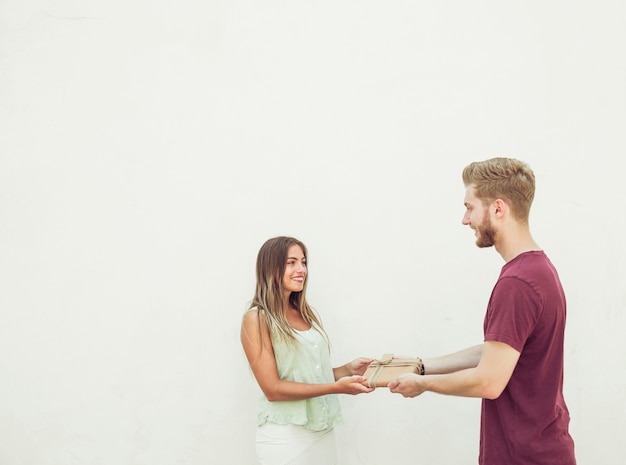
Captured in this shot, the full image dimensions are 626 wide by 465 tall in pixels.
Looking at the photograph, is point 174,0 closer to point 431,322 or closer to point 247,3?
point 247,3

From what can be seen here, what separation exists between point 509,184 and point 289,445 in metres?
1.31

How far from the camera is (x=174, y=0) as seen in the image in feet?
10.4

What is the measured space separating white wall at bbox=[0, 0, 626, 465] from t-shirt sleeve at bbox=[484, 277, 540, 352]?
1.02 m

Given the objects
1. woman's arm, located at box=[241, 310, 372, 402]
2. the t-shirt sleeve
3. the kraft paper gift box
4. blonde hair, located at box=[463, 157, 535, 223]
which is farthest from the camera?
woman's arm, located at box=[241, 310, 372, 402]

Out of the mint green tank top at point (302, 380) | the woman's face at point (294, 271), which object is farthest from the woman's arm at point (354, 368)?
the woman's face at point (294, 271)

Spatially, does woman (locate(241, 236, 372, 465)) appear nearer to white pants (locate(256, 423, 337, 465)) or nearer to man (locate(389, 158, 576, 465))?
white pants (locate(256, 423, 337, 465))

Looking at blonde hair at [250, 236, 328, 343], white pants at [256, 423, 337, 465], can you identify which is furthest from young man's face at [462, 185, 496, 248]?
white pants at [256, 423, 337, 465]


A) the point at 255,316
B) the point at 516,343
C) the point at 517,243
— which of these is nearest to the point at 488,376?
the point at 516,343

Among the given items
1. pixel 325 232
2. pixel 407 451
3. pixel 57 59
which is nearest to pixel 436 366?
pixel 407 451

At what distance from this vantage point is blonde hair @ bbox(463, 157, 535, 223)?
212cm

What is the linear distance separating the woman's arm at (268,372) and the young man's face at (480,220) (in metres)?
0.73

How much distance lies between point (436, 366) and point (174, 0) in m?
2.13

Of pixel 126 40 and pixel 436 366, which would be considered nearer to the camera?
pixel 436 366

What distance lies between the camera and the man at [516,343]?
1.98 metres
